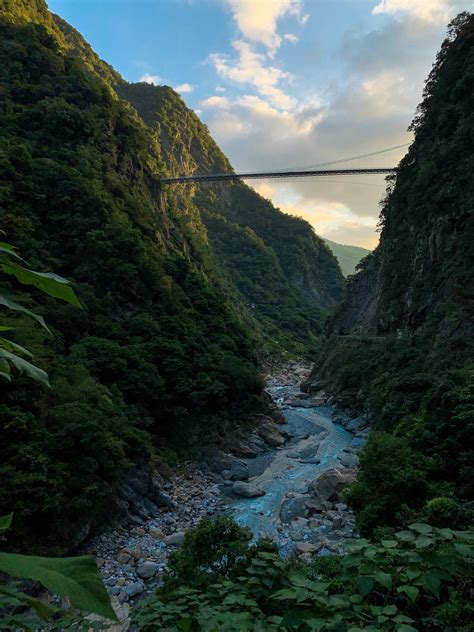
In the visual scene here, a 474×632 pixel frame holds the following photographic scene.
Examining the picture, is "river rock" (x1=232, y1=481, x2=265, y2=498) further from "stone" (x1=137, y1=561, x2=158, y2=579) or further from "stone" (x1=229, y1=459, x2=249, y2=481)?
"stone" (x1=137, y1=561, x2=158, y2=579)

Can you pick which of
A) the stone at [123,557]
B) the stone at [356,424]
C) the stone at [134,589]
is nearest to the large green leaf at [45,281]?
the stone at [134,589]

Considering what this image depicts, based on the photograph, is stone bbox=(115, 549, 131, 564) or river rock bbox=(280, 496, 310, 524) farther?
river rock bbox=(280, 496, 310, 524)

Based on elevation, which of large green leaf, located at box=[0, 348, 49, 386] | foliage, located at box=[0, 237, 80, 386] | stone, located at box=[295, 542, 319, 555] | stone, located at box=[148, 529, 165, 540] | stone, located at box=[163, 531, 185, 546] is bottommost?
stone, located at box=[148, 529, 165, 540]

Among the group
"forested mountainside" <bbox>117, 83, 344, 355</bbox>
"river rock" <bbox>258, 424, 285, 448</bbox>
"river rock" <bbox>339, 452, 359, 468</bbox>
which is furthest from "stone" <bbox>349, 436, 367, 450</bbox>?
"forested mountainside" <bbox>117, 83, 344, 355</bbox>

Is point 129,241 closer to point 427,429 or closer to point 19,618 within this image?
point 427,429

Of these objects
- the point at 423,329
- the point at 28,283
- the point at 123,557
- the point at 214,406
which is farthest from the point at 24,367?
the point at 423,329

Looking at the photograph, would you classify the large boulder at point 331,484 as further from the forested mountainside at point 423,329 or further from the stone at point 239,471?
the stone at point 239,471
